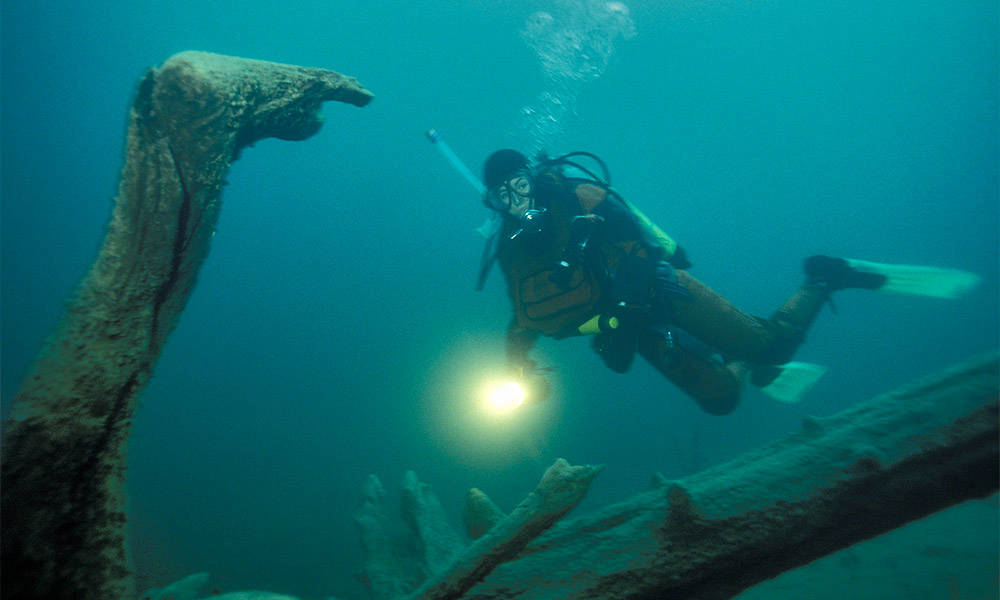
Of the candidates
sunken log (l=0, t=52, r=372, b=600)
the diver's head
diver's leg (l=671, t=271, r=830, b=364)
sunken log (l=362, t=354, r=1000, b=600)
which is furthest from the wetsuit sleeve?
sunken log (l=0, t=52, r=372, b=600)

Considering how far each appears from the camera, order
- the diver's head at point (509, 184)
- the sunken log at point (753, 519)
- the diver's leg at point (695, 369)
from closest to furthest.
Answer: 1. the sunken log at point (753, 519)
2. the diver's leg at point (695, 369)
3. the diver's head at point (509, 184)

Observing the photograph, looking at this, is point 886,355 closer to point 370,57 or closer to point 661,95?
point 661,95

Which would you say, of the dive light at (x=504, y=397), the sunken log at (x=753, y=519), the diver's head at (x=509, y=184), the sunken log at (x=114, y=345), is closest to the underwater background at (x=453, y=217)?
the dive light at (x=504, y=397)

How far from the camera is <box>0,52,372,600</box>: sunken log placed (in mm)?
959

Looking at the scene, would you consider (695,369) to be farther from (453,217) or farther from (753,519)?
(453,217)

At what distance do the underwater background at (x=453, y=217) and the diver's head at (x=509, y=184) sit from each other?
8.17 metres

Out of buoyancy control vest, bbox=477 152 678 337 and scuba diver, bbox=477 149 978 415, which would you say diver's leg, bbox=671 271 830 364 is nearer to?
scuba diver, bbox=477 149 978 415

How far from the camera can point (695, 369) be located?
3932 mm

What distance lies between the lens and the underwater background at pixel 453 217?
1670 centimetres

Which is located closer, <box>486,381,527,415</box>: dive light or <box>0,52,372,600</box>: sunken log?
<box>0,52,372,600</box>: sunken log

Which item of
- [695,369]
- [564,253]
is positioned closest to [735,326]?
[695,369]

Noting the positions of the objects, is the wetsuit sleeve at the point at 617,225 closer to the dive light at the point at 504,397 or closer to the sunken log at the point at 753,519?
the dive light at the point at 504,397

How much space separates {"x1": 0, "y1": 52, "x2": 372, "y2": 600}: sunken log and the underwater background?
28.2ft

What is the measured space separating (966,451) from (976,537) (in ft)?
13.8
